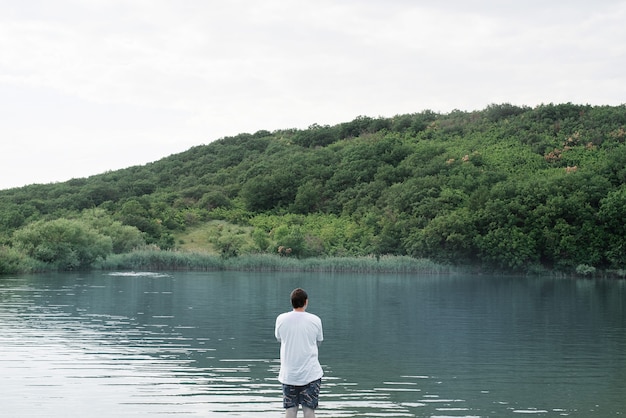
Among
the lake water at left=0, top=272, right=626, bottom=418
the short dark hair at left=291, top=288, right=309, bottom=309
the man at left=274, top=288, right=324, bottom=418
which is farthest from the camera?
the lake water at left=0, top=272, right=626, bottom=418

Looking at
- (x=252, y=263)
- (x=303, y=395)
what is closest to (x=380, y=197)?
(x=252, y=263)

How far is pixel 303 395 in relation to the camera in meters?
11.0

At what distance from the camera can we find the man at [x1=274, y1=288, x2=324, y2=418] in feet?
35.5

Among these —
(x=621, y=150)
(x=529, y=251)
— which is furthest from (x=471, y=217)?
(x=621, y=150)

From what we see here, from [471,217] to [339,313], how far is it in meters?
46.4

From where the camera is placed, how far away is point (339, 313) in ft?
113

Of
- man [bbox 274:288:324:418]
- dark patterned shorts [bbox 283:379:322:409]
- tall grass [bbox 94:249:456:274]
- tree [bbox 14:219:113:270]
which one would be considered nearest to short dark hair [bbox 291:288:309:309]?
man [bbox 274:288:324:418]

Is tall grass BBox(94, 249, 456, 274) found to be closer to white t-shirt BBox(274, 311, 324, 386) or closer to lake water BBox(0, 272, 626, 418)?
lake water BBox(0, 272, 626, 418)

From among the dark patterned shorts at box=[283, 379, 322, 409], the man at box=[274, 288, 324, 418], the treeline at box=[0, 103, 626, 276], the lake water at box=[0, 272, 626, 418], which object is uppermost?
the treeline at box=[0, 103, 626, 276]

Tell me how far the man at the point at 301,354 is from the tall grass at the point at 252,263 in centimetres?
5961

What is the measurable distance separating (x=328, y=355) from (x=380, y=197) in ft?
262

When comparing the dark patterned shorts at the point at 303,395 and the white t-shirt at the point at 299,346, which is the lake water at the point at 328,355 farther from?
the white t-shirt at the point at 299,346

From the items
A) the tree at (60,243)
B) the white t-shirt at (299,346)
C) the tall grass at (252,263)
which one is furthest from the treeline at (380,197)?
the white t-shirt at (299,346)

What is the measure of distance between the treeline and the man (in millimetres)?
54423
